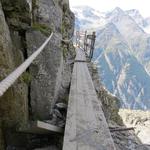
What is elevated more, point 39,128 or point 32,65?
point 32,65

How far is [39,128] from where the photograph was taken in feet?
18.0

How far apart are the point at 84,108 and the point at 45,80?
871mm

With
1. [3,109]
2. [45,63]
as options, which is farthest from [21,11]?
[3,109]

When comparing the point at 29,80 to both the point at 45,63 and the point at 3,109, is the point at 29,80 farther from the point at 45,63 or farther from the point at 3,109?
the point at 3,109

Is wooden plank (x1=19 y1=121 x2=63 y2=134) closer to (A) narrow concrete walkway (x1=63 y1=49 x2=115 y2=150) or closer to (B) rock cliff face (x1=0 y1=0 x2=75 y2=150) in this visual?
(B) rock cliff face (x1=0 y1=0 x2=75 y2=150)

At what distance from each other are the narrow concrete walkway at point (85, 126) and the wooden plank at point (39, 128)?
0.27 m

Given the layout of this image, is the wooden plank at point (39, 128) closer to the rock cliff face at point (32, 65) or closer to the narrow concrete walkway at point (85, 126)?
the rock cliff face at point (32, 65)

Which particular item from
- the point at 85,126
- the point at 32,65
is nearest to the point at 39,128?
the point at 85,126

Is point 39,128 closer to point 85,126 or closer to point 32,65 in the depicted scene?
point 85,126

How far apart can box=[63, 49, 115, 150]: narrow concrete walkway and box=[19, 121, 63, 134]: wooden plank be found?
27cm

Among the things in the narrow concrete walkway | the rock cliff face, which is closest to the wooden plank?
the rock cliff face

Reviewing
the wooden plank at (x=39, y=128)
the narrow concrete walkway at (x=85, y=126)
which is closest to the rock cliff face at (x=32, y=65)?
the wooden plank at (x=39, y=128)

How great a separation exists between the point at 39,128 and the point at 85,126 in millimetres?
729

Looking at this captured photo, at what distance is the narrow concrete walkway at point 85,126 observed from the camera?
5.03 meters
